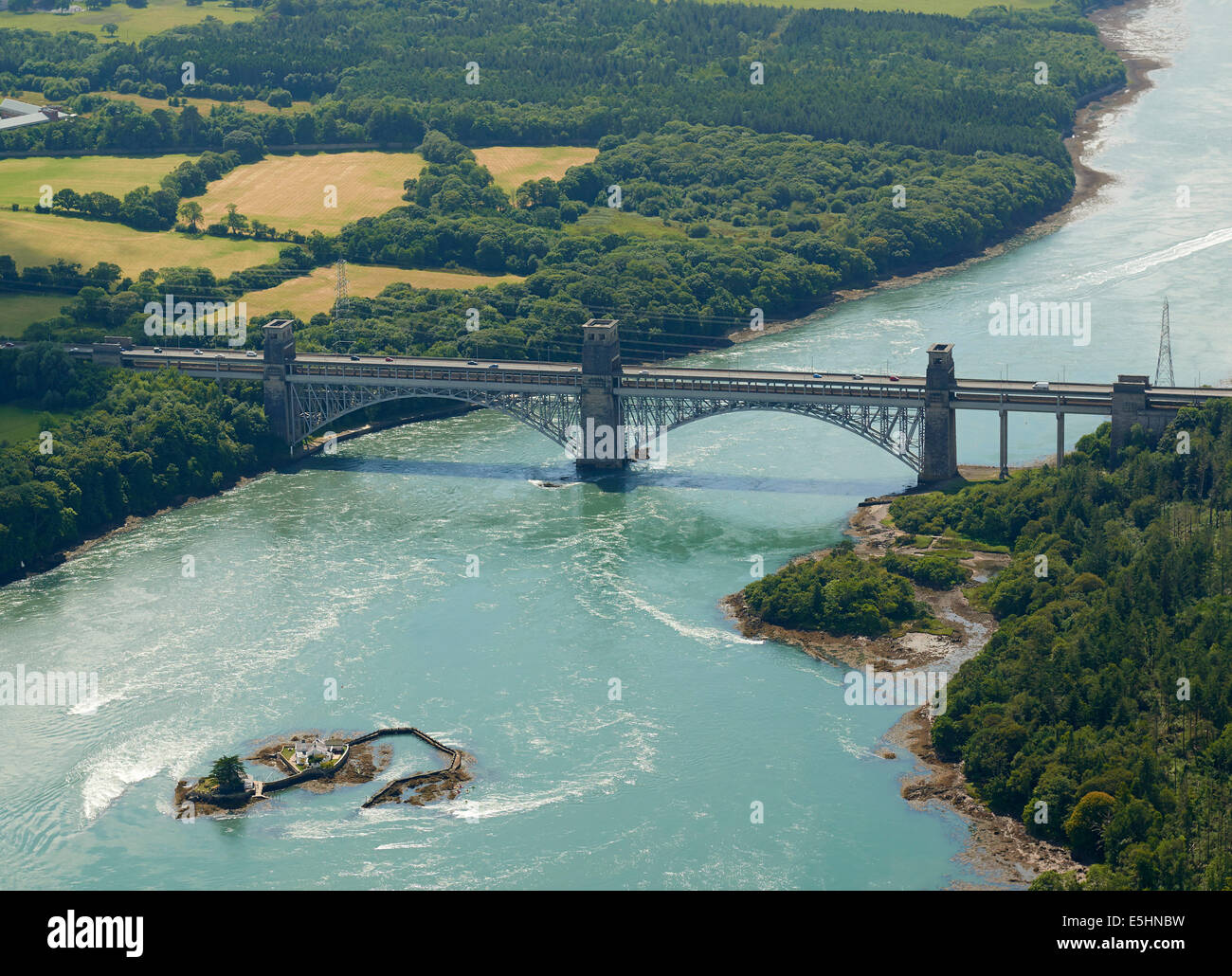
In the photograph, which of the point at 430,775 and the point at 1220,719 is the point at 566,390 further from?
the point at 1220,719

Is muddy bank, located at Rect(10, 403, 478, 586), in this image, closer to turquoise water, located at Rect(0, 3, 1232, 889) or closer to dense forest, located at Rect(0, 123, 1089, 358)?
turquoise water, located at Rect(0, 3, 1232, 889)

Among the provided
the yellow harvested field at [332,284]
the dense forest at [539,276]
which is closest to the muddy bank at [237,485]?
the dense forest at [539,276]

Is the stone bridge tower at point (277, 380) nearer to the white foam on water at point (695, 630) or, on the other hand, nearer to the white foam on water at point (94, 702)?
the white foam on water at point (695, 630)

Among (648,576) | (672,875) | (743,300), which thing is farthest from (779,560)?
(743,300)

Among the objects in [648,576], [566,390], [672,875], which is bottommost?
[672,875]

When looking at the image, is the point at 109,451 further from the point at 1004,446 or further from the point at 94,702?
the point at 1004,446

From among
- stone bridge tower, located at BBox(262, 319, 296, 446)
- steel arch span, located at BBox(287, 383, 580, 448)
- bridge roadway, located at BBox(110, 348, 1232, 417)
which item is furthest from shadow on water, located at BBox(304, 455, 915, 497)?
bridge roadway, located at BBox(110, 348, 1232, 417)
